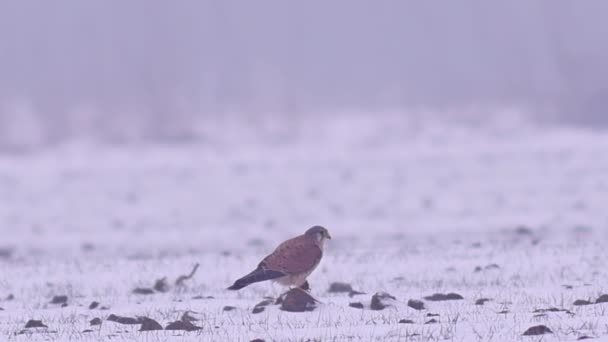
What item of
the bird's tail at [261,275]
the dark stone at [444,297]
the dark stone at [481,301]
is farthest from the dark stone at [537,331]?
the bird's tail at [261,275]

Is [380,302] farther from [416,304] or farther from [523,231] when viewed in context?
[523,231]

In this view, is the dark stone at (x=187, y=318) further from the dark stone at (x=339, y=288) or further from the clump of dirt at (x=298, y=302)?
the dark stone at (x=339, y=288)

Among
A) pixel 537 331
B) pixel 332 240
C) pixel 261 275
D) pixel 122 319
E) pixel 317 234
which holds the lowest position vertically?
pixel 537 331

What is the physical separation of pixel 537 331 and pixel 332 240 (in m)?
14.7

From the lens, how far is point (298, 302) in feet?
37.9

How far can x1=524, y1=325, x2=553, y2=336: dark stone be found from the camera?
928 centimetres

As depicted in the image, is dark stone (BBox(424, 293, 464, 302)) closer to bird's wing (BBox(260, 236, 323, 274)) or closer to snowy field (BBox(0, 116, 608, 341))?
snowy field (BBox(0, 116, 608, 341))

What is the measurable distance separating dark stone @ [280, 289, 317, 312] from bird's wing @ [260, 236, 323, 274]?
1.45 ft

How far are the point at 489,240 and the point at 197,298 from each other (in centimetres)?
951

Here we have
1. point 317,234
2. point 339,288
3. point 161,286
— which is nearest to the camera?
point 317,234

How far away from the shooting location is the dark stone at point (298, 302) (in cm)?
1154

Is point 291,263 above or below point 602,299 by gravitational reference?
above

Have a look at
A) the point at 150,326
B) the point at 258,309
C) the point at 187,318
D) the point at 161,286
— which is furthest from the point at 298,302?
the point at 161,286

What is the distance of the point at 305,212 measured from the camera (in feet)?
105
